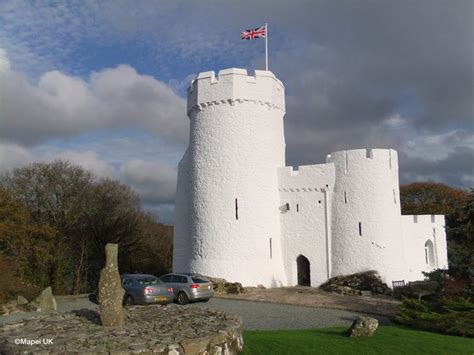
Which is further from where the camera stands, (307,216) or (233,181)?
(307,216)

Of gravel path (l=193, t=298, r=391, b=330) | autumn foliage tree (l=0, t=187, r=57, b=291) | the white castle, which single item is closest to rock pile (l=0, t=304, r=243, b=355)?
gravel path (l=193, t=298, r=391, b=330)

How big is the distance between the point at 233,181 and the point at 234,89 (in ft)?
18.6

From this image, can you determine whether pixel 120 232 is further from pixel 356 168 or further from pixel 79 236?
pixel 356 168

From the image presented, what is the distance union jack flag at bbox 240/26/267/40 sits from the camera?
26.1 metres

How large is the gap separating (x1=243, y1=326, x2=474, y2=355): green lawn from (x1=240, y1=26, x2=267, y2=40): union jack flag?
19260 millimetres

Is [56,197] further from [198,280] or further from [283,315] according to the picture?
[283,315]

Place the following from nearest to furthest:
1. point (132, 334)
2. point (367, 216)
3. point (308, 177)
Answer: point (132, 334) < point (367, 216) < point (308, 177)

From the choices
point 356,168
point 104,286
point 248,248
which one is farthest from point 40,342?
point 356,168

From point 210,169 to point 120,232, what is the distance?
1595cm

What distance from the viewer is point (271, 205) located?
26.7 meters

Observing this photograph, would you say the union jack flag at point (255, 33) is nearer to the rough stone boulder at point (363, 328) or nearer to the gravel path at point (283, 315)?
the gravel path at point (283, 315)

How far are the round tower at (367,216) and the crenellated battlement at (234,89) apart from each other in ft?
20.3

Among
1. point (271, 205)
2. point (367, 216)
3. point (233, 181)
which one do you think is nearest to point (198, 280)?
point (233, 181)

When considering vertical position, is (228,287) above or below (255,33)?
below
